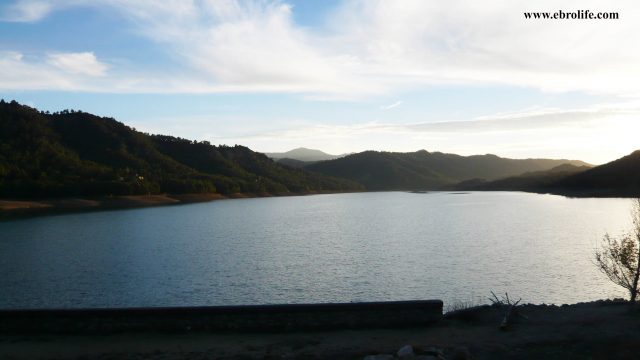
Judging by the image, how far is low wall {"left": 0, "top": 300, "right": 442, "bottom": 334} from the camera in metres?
14.9

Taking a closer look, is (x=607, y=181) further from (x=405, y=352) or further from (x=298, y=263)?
(x=405, y=352)

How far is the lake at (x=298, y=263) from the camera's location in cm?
2877

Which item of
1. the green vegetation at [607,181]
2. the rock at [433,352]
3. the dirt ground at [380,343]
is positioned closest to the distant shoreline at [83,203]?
the dirt ground at [380,343]

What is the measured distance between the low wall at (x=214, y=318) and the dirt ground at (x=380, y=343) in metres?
0.25

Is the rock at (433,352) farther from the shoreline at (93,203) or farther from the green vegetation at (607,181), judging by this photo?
the green vegetation at (607,181)

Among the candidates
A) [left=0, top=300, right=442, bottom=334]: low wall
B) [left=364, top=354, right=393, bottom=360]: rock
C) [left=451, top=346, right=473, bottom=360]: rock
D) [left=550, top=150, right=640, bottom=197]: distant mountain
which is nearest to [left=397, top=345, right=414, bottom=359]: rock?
[left=364, top=354, right=393, bottom=360]: rock

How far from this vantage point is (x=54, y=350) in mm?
13617

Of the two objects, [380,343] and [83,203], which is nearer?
[380,343]

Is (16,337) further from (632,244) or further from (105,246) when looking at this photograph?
(105,246)

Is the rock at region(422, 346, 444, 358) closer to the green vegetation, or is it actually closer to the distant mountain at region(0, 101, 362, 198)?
the distant mountain at region(0, 101, 362, 198)

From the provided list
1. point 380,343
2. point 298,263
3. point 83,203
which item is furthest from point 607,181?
point 380,343

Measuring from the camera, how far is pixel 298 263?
39.8 metres

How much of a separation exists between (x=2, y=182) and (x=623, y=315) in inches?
4740

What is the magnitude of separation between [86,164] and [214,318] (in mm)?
139419
